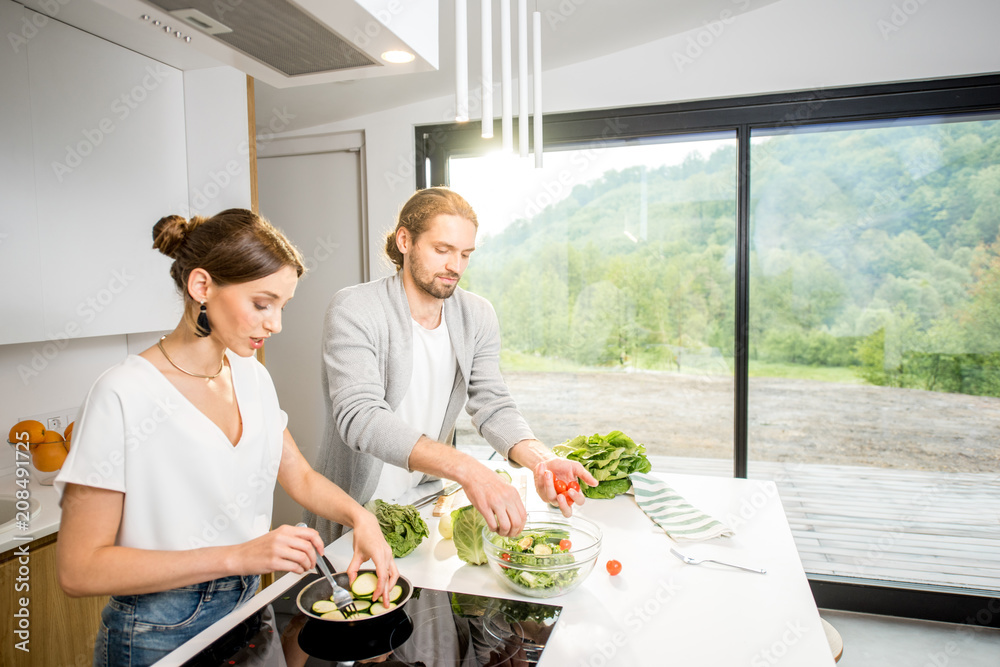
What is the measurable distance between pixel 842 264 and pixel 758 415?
77cm

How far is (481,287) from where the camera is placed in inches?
133

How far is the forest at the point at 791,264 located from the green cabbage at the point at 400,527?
1940 millimetres

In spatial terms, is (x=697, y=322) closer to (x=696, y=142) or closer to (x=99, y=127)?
(x=696, y=142)

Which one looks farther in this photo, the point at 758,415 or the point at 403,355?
the point at 758,415

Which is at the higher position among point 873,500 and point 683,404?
point 683,404

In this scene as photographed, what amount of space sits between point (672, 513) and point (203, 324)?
118 cm

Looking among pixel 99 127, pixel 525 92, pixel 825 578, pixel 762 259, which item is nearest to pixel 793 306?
pixel 762 259

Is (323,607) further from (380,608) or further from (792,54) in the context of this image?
(792,54)

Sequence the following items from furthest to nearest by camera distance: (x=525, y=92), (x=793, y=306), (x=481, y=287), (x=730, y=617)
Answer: (x=481, y=287) → (x=793, y=306) → (x=525, y=92) → (x=730, y=617)

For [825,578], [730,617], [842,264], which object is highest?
[842,264]

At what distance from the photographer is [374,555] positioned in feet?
3.90

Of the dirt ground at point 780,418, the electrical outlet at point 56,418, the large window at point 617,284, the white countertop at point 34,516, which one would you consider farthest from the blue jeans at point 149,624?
the dirt ground at point 780,418

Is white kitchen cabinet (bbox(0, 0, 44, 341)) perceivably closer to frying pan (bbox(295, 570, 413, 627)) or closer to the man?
the man

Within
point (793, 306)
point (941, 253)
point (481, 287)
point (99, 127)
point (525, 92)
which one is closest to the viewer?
point (525, 92)
